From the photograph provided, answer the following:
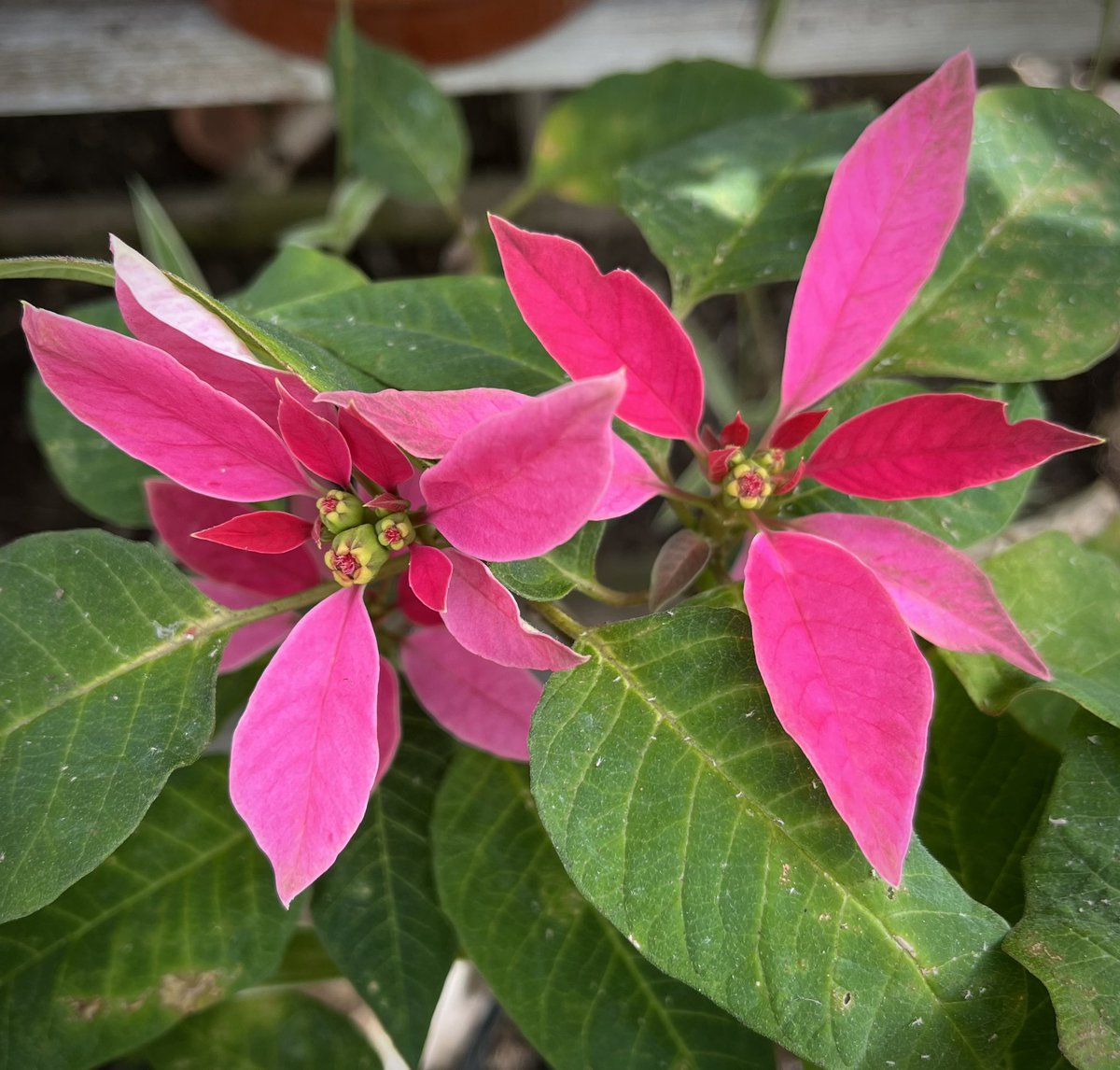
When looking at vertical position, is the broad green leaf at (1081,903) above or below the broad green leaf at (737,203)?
below

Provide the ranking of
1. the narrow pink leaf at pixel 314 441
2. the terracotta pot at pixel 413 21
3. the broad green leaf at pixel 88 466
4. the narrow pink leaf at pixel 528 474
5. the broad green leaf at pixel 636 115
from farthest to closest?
the terracotta pot at pixel 413 21
the broad green leaf at pixel 636 115
the broad green leaf at pixel 88 466
the narrow pink leaf at pixel 314 441
the narrow pink leaf at pixel 528 474

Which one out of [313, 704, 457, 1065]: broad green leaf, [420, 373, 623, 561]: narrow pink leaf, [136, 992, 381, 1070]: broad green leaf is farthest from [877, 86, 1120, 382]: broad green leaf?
[136, 992, 381, 1070]: broad green leaf

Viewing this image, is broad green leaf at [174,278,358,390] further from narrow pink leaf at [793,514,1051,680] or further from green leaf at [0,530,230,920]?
narrow pink leaf at [793,514,1051,680]

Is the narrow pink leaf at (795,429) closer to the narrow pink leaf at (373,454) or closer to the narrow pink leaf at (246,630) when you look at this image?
the narrow pink leaf at (373,454)

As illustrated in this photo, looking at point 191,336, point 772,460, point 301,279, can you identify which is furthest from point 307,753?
point 301,279

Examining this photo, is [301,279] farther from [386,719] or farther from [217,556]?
[386,719]

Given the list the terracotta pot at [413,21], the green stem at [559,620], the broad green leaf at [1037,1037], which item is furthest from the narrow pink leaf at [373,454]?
the terracotta pot at [413,21]
